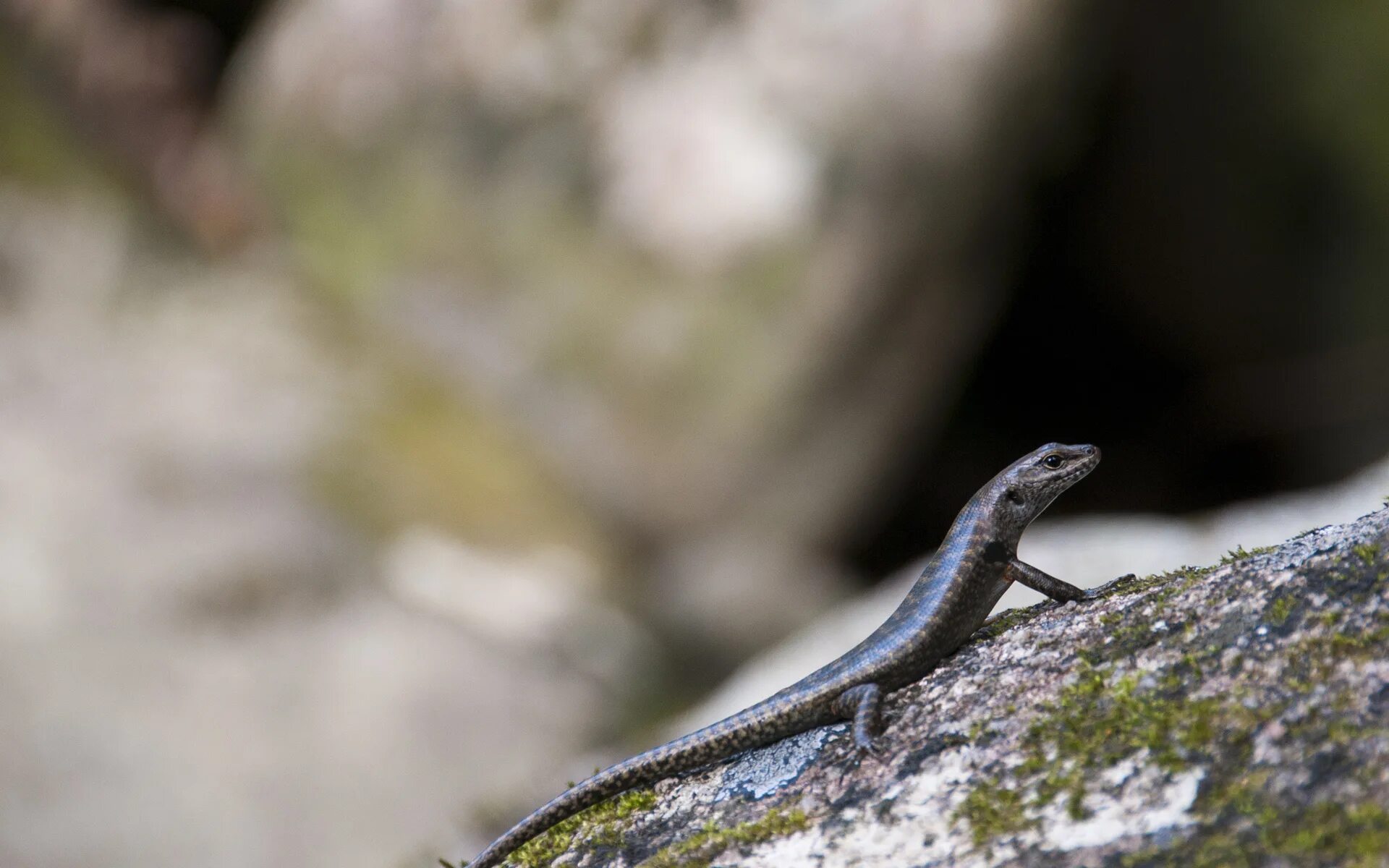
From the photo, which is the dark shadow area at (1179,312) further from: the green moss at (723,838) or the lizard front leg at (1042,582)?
the green moss at (723,838)

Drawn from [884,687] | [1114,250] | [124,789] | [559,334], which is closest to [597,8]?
[559,334]

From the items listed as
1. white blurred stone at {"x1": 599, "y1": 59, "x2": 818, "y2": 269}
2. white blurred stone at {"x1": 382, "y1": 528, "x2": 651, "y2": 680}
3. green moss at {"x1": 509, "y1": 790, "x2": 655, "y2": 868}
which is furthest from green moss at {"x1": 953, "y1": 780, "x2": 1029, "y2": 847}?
white blurred stone at {"x1": 599, "y1": 59, "x2": 818, "y2": 269}

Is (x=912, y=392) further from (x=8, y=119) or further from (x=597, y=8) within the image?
(x=8, y=119)

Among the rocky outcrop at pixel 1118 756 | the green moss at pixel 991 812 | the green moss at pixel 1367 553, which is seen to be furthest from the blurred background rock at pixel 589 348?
the green moss at pixel 1367 553

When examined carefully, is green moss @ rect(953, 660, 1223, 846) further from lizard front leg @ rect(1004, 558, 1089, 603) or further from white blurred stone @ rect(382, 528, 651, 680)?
white blurred stone @ rect(382, 528, 651, 680)

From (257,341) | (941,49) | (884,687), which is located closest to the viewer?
(884,687)

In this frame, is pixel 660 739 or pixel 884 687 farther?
pixel 660 739

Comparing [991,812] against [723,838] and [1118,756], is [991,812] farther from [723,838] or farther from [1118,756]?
[723,838]
